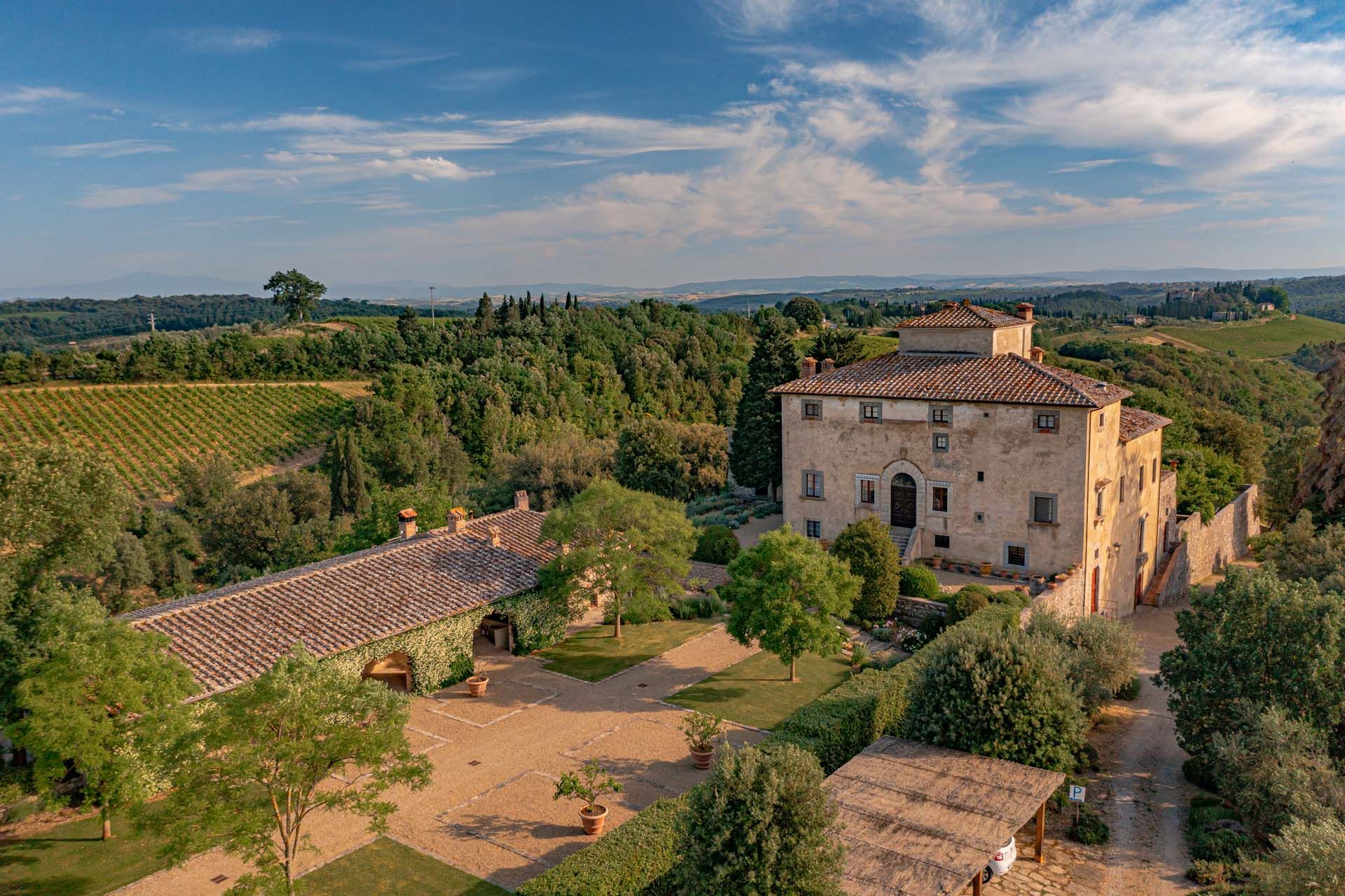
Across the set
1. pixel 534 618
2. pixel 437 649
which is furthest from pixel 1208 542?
pixel 437 649

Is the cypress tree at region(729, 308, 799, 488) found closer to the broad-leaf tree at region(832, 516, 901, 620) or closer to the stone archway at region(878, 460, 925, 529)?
the stone archway at region(878, 460, 925, 529)

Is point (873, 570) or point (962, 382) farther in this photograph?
point (962, 382)

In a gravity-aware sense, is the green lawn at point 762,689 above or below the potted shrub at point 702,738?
below

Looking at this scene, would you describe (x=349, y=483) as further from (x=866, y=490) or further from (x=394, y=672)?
(x=866, y=490)

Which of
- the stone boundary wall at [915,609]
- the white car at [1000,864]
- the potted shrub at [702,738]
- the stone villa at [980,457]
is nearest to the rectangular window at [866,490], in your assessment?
the stone villa at [980,457]

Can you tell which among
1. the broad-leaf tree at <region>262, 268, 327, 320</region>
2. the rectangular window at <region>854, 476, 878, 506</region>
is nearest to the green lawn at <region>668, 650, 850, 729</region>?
the rectangular window at <region>854, 476, 878, 506</region>

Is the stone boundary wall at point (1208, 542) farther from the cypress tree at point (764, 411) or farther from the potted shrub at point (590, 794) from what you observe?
the potted shrub at point (590, 794)
